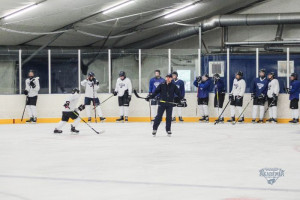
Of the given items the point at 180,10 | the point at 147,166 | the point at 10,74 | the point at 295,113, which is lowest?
the point at 147,166

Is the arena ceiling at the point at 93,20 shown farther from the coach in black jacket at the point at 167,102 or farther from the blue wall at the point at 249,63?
the coach in black jacket at the point at 167,102

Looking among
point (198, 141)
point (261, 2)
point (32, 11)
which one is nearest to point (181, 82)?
point (32, 11)

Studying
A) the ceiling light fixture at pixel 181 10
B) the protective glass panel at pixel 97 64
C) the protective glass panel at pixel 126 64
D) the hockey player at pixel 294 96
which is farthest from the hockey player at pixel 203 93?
the ceiling light fixture at pixel 181 10

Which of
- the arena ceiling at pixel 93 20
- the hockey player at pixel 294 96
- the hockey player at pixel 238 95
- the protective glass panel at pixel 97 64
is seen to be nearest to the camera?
the hockey player at pixel 294 96

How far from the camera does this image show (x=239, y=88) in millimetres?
17672

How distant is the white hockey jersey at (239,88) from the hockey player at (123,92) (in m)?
3.00

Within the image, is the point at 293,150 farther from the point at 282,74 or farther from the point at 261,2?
the point at 261,2

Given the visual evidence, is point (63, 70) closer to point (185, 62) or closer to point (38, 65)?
point (38, 65)

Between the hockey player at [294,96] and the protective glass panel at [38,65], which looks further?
the protective glass panel at [38,65]

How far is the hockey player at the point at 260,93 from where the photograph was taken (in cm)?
1755

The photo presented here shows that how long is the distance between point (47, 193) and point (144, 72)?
12889 mm

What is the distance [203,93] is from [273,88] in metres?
2.02

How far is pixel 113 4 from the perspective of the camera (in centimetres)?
1961

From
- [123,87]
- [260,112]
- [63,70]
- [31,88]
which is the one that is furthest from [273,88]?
Result: [31,88]
